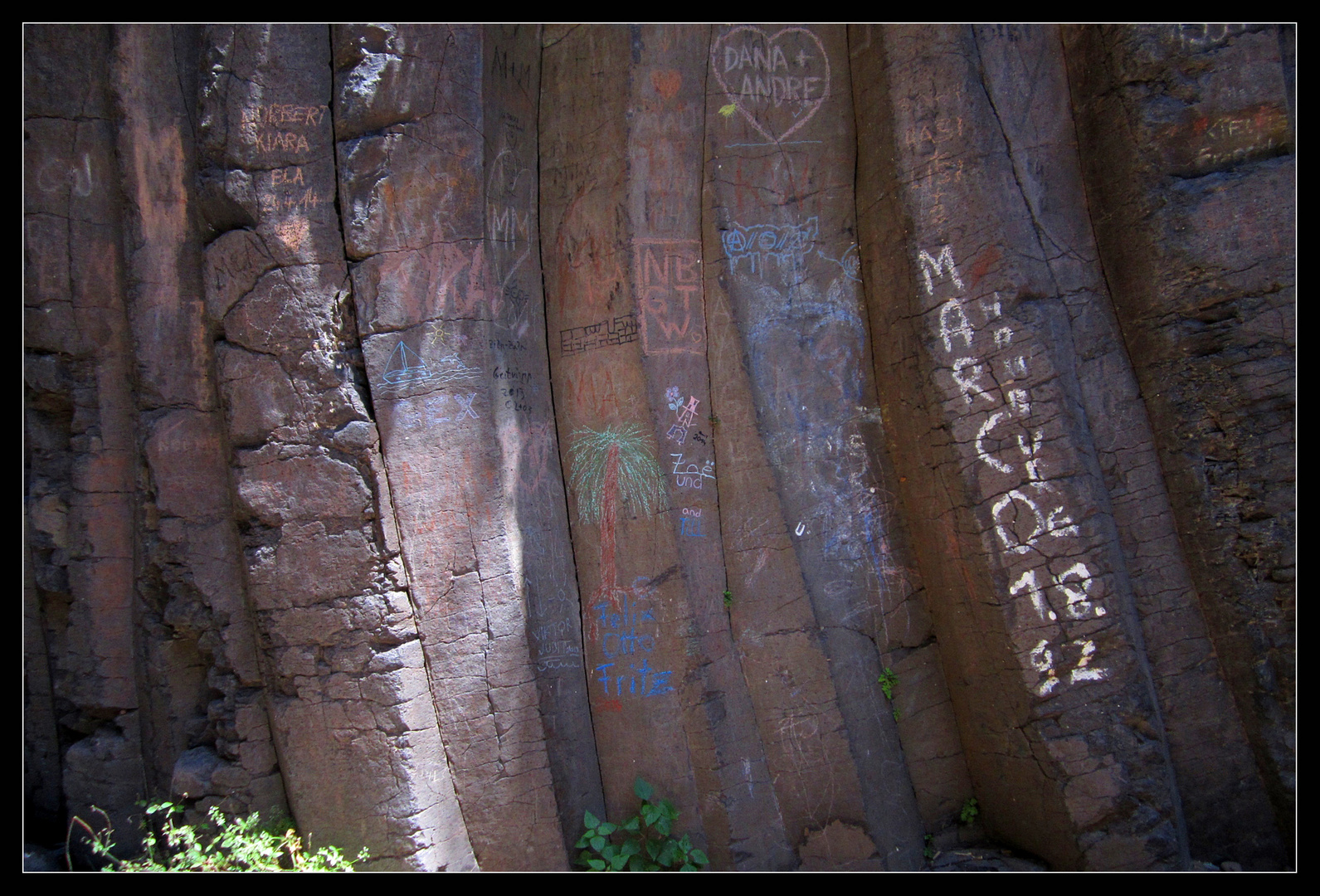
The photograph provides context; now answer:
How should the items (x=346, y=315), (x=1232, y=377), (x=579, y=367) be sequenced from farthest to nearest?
(x=579, y=367), (x=346, y=315), (x=1232, y=377)

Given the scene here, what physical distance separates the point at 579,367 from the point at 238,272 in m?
1.81

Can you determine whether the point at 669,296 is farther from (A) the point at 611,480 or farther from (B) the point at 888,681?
(B) the point at 888,681

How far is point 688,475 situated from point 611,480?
1.42ft

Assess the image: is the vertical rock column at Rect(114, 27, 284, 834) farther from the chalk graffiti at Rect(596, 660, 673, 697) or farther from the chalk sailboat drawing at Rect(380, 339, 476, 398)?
the chalk graffiti at Rect(596, 660, 673, 697)

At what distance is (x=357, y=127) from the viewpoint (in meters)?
3.46

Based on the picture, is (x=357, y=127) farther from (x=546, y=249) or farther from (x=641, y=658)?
(x=641, y=658)

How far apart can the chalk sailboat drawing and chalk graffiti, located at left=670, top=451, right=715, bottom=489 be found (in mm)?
1225

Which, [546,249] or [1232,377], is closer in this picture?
[1232,377]

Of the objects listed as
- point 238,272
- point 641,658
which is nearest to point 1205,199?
point 641,658

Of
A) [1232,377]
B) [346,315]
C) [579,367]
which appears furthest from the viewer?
[579,367]

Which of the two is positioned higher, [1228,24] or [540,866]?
[1228,24]

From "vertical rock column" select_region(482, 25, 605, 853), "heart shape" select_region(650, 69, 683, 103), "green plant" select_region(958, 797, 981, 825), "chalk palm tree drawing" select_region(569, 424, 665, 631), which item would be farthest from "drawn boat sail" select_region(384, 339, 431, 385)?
"green plant" select_region(958, 797, 981, 825)
